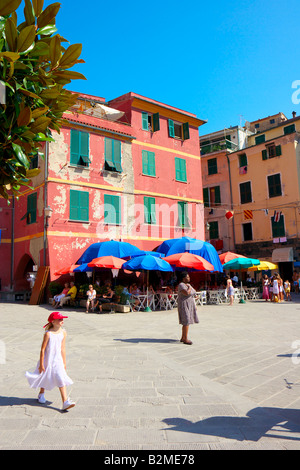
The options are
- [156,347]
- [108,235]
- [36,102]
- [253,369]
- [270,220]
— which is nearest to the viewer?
[36,102]

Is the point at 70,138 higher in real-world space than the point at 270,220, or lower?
higher

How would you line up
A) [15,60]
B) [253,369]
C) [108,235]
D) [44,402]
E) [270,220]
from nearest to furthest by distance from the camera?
1. [15,60]
2. [44,402]
3. [253,369]
4. [108,235]
5. [270,220]

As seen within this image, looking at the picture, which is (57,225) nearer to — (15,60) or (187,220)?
(187,220)

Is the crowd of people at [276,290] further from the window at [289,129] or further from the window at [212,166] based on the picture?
the window at [289,129]

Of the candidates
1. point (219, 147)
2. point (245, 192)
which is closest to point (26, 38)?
point (245, 192)

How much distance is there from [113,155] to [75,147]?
223 centimetres

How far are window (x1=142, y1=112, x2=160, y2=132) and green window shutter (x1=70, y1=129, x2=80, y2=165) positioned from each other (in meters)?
4.50

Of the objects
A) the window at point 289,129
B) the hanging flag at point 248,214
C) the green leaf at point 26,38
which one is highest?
the window at point 289,129

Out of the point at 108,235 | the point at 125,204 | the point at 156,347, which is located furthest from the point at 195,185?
the point at 156,347

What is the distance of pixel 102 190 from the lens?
18719 millimetres

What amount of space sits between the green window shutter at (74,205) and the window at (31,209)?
1.81 metres

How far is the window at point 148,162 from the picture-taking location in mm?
20656

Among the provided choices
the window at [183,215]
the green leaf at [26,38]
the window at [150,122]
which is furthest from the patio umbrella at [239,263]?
the green leaf at [26,38]

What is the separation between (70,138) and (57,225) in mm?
4473
